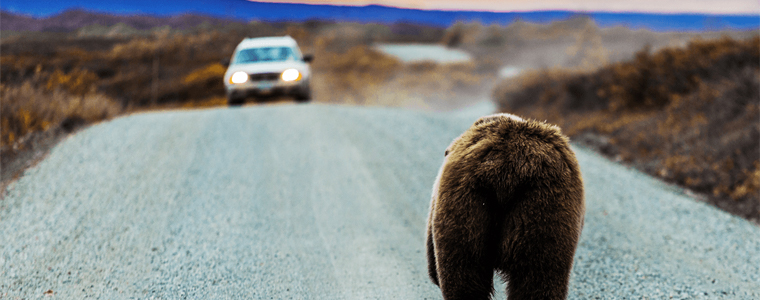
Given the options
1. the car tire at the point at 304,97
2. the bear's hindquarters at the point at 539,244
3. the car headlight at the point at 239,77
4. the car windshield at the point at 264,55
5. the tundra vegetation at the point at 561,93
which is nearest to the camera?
the bear's hindquarters at the point at 539,244

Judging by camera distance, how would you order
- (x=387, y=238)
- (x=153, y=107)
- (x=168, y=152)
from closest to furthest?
(x=387, y=238), (x=168, y=152), (x=153, y=107)

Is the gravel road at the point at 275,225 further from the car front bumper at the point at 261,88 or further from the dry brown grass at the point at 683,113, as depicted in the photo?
the car front bumper at the point at 261,88

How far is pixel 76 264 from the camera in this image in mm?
4332

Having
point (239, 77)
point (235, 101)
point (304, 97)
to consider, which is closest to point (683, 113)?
point (304, 97)

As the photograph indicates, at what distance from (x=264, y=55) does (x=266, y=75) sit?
1207 millimetres

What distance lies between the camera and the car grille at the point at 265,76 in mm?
11812

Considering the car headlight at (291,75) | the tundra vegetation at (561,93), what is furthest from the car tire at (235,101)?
the tundra vegetation at (561,93)

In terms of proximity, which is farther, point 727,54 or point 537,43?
point 537,43

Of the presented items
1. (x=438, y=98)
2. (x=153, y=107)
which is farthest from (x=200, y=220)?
(x=438, y=98)

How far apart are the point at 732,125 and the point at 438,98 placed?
17872 millimetres

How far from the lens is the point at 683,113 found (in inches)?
386

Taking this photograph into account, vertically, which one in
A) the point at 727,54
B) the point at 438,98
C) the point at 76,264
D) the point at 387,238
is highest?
the point at 727,54

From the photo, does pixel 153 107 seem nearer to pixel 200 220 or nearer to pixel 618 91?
pixel 200 220

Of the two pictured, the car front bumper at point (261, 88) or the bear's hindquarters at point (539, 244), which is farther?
the car front bumper at point (261, 88)
